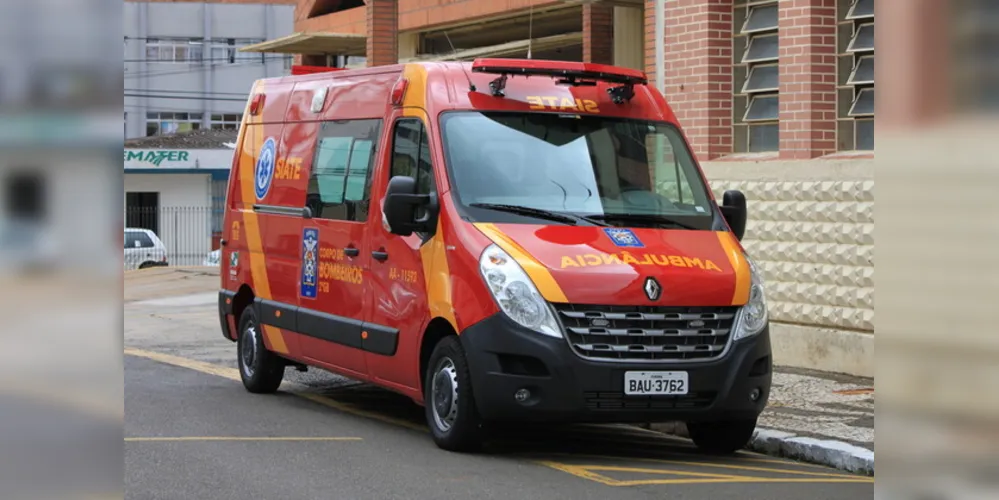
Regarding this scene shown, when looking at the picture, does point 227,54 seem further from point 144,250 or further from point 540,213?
point 540,213

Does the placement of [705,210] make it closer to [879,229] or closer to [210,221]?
[879,229]

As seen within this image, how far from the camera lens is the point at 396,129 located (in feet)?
31.2

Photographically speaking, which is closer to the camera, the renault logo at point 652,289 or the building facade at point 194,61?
the renault logo at point 652,289

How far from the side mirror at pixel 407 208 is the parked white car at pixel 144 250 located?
31.6m

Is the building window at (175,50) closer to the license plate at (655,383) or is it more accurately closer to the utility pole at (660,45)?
the utility pole at (660,45)

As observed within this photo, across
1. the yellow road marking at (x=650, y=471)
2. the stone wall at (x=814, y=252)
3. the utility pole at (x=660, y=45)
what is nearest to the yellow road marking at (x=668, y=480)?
the yellow road marking at (x=650, y=471)

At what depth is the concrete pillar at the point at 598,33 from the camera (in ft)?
64.4

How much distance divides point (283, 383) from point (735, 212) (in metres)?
4.94

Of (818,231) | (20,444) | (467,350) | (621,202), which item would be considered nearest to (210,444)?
(467,350)

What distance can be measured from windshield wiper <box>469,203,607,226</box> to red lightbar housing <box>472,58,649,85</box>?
3.34 feet

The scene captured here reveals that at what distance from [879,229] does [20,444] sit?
64 centimetres

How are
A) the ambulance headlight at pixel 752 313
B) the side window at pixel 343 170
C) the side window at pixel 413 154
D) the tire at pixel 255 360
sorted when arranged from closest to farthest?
1. the ambulance headlight at pixel 752 313
2. the side window at pixel 413 154
3. the side window at pixel 343 170
4. the tire at pixel 255 360

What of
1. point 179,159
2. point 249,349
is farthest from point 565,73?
point 179,159

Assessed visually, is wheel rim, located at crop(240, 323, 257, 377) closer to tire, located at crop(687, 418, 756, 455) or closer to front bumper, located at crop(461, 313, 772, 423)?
front bumper, located at crop(461, 313, 772, 423)
